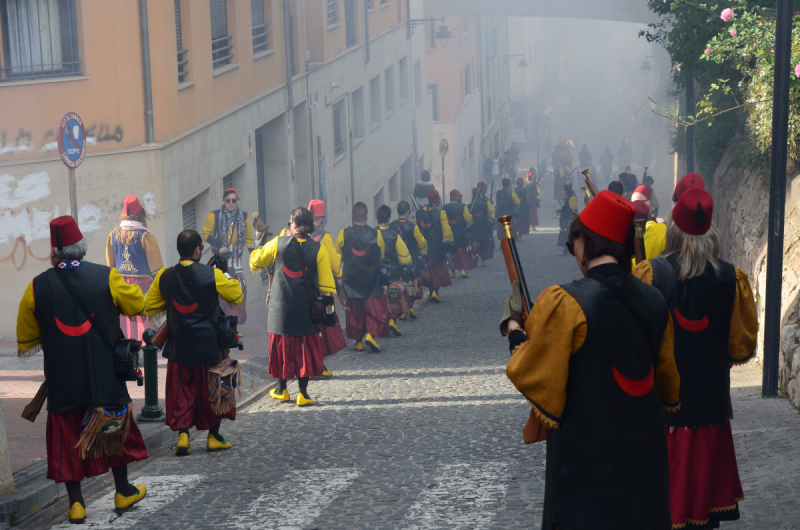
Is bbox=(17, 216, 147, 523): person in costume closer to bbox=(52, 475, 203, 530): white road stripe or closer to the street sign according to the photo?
bbox=(52, 475, 203, 530): white road stripe

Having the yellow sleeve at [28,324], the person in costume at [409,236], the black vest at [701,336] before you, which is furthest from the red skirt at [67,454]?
the person in costume at [409,236]

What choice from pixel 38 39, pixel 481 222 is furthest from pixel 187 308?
pixel 481 222

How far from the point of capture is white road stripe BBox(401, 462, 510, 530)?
5203 millimetres

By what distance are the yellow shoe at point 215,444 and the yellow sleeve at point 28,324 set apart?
1.84 metres

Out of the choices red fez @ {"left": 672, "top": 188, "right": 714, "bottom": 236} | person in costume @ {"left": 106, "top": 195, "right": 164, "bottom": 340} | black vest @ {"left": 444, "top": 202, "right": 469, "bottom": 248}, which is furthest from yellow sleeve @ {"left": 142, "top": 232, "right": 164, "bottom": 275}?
black vest @ {"left": 444, "top": 202, "right": 469, "bottom": 248}

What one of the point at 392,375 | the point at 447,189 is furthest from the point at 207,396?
the point at 447,189

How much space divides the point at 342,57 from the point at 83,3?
11.8 meters

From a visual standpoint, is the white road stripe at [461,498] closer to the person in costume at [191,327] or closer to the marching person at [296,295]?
the person in costume at [191,327]

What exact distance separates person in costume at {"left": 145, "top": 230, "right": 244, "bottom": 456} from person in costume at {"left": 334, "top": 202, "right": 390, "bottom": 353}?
16.2 ft

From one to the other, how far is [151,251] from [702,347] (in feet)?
22.6

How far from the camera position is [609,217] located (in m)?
3.30

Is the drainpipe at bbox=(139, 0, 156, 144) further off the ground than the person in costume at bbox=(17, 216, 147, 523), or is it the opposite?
the drainpipe at bbox=(139, 0, 156, 144)

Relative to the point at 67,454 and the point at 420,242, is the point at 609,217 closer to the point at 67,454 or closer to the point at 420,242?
the point at 67,454

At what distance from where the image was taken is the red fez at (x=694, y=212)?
4.30 metres
